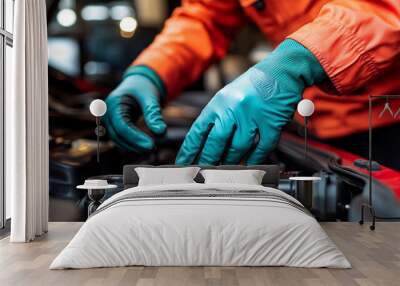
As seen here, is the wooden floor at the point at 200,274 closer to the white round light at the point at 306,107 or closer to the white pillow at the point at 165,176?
the white pillow at the point at 165,176

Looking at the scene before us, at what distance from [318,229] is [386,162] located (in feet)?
9.33

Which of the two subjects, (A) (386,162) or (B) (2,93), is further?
(A) (386,162)

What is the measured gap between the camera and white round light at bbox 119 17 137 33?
21.8 feet

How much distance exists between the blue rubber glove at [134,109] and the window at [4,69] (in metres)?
1.23

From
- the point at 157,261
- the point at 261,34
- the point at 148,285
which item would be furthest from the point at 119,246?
the point at 261,34

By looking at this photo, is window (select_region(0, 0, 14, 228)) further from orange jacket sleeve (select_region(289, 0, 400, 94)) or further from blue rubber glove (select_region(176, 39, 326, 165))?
orange jacket sleeve (select_region(289, 0, 400, 94))

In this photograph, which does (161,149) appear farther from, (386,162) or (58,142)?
(386,162)

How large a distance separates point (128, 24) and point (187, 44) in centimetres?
77

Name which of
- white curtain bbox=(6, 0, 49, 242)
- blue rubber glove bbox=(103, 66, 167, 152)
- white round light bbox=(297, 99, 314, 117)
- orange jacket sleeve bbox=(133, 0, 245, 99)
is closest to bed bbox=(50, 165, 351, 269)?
white curtain bbox=(6, 0, 49, 242)

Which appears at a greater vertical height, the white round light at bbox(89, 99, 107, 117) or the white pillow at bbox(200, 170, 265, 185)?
the white round light at bbox(89, 99, 107, 117)

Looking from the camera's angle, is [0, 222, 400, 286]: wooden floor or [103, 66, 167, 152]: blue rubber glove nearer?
[0, 222, 400, 286]: wooden floor

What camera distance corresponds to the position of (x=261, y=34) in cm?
657

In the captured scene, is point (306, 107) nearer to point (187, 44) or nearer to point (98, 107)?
point (187, 44)

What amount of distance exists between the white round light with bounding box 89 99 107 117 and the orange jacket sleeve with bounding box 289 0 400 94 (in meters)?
2.38
